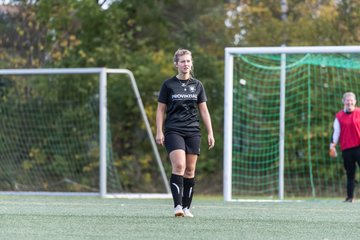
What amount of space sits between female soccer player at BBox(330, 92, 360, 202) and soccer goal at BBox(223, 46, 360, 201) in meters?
4.44

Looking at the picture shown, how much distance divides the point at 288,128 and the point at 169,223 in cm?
1154

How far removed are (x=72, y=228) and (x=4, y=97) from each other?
41.8 ft

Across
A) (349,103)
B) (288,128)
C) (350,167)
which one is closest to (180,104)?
(349,103)

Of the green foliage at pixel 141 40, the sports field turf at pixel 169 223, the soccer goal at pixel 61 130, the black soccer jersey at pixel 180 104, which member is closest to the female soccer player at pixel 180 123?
the black soccer jersey at pixel 180 104

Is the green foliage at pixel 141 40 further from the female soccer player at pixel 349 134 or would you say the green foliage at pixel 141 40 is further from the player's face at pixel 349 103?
the player's face at pixel 349 103

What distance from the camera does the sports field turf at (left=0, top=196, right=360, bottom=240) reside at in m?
8.78

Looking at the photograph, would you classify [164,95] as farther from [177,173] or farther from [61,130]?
[61,130]

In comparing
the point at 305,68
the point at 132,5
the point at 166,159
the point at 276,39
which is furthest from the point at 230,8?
the point at 305,68

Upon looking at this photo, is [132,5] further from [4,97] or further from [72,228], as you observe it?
[72,228]

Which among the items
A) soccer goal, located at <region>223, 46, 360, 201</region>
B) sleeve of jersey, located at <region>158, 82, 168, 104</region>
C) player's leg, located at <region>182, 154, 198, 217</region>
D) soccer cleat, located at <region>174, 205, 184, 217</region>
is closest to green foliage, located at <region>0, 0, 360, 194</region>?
soccer goal, located at <region>223, 46, 360, 201</region>

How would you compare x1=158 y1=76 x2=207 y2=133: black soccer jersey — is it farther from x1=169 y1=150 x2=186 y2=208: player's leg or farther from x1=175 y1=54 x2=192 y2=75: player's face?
x1=169 y1=150 x2=186 y2=208: player's leg

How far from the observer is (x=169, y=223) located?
9.95m

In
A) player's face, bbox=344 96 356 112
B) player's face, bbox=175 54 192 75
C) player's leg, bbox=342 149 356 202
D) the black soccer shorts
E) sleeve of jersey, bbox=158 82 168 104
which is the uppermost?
player's face, bbox=175 54 192 75

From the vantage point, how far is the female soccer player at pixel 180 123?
10680mm
